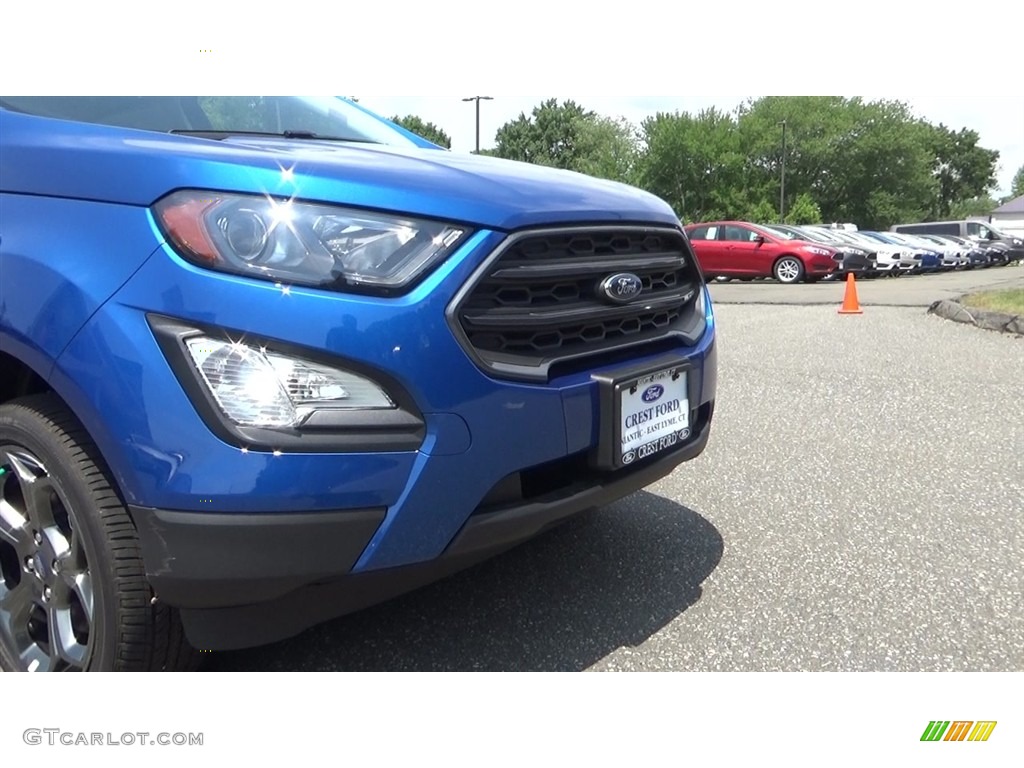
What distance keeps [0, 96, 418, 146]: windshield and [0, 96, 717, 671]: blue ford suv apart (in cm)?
22

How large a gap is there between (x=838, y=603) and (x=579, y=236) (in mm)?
1394

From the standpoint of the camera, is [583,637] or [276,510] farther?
[583,637]

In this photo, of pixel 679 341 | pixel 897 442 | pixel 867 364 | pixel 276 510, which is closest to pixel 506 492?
pixel 276 510

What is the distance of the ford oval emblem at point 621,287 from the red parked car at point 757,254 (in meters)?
14.7

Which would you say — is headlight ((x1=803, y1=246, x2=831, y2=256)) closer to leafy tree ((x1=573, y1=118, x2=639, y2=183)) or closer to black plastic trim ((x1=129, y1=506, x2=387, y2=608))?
leafy tree ((x1=573, y1=118, x2=639, y2=183))

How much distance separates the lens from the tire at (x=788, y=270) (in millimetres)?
16391

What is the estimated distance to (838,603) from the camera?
2307mm

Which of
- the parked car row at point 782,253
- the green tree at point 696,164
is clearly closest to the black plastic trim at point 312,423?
the parked car row at point 782,253

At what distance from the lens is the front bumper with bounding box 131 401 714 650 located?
4.85 feet

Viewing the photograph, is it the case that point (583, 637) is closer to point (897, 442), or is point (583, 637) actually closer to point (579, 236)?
point (579, 236)

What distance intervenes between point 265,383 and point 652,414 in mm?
1057

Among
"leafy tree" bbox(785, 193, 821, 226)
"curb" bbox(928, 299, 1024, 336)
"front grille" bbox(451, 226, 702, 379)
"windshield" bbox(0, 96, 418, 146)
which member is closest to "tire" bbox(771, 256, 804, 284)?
"curb" bbox(928, 299, 1024, 336)

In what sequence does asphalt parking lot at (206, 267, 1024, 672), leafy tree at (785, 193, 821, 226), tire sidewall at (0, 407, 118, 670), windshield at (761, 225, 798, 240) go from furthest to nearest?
leafy tree at (785, 193, 821, 226) < windshield at (761, 225, 798, 240) < asphalt parking lot at (206, 267, 1024, 672) < tire sidewall at (0, 407, 118, 670)

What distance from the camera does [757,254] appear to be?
16.7 m
